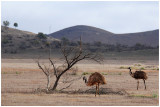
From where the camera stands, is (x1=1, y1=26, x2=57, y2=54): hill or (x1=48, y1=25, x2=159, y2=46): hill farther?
(x1=48, y1=25, x2=159, y2=46): hill

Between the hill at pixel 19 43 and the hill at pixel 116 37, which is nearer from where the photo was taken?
the hill at pixel 19 43

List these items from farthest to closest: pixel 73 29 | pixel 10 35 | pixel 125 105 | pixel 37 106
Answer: pixel 73 29 → pixel 10 35 → pixel 125 105 → pixel 37 106

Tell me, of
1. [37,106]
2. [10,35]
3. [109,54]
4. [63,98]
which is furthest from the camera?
[10,35]

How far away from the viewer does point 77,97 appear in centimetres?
1622

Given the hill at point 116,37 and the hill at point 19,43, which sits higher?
the hill at point 116,37

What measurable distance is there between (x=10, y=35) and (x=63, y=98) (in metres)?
73.1

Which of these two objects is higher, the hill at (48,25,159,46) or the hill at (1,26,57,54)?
the hill at (48,25,159,46)

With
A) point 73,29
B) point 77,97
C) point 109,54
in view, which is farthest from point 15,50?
point 73,29

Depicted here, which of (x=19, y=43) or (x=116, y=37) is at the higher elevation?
(x=116, y=37)

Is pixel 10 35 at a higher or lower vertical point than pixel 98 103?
higher

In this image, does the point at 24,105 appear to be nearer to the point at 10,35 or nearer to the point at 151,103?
the point at 151,103

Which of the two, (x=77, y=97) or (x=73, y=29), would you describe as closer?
(x=77, y=97)

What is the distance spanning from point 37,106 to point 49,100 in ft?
5.50

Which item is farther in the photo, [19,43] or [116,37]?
[116,37]
